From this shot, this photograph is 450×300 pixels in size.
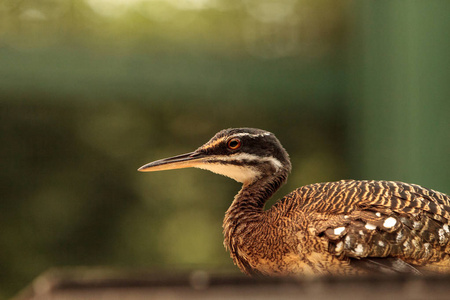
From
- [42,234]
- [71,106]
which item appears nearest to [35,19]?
[71,106]

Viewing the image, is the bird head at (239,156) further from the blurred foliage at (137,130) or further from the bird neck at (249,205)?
the blurred foliage at (137,130)

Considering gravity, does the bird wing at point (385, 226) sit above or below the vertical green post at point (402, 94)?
below

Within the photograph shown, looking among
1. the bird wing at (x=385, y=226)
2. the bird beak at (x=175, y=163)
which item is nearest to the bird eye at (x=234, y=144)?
the bird beak at (x=175, y=163)

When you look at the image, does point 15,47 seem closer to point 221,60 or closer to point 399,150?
point 221,60

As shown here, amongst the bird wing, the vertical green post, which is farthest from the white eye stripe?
the vertical green post

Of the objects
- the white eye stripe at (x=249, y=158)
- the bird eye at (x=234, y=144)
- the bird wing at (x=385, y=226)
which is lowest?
the bird wing at (x=385, y=226)

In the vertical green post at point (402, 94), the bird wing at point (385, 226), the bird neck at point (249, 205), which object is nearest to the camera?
the bird wing at point (385, 226)

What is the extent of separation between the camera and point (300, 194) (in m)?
2.60

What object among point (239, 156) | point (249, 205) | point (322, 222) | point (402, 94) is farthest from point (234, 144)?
point (402, 94)

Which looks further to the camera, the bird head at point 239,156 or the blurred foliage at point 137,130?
the blurred foliage at point 137,130

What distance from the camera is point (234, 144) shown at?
9.07 ft

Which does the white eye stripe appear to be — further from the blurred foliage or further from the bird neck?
the blurred foliage

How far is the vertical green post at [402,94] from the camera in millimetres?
4398

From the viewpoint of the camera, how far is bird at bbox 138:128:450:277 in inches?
87.4
